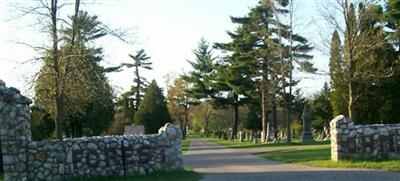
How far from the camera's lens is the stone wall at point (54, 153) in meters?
17.3

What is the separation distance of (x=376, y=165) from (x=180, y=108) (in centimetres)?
6699

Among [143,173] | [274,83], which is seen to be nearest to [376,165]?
[143,173]

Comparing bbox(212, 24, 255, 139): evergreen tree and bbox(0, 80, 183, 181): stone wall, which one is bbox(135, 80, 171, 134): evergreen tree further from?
bbox(0, 80, 183, 181): stone wall

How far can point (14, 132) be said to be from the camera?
1733 cm

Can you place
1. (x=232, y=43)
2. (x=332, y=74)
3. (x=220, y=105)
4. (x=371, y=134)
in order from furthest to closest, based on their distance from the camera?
(x=220, y=105) < (x=232, y=43) < (x=332, y=74) < (x=371, y=134)

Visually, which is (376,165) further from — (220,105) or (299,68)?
(220,105)

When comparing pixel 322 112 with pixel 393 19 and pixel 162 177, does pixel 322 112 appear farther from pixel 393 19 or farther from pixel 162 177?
pixel 162 177

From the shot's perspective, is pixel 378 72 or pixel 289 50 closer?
pixel 378 72

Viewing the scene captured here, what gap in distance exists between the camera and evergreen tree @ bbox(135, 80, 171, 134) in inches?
2196

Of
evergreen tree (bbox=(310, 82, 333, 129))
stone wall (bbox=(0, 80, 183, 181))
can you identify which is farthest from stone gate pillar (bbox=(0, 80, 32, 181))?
evergreen tree (bbox=(310, 82, 333, 129))

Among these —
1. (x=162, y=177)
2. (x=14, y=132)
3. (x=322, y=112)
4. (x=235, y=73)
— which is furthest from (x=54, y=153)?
(x=322, y=112)

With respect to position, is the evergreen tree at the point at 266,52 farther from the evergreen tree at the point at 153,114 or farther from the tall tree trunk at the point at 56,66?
the tall tree trunk at the point at 56,66

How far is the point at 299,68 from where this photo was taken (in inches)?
1708

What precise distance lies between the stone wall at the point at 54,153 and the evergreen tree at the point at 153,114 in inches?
1435
